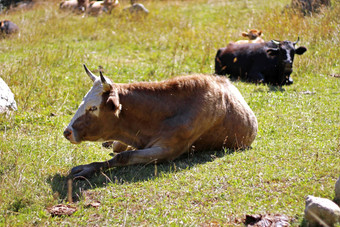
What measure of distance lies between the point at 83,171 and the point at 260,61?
849 centimetres

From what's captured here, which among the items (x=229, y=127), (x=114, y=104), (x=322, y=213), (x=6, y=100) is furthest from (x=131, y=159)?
(x=6, y=100)

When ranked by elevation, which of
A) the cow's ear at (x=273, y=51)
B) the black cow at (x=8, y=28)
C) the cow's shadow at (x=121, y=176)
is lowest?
the black cow at (x=8, y=28)

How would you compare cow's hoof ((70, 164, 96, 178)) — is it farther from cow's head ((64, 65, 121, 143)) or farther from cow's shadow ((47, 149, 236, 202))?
cow's head ((64, 65, 121, 143))

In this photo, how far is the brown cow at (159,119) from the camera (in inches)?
270

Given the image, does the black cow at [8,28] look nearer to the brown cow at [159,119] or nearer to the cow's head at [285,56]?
the cow's head at [285,56]

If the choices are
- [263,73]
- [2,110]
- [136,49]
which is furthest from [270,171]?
[136,49]

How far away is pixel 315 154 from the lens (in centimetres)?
674

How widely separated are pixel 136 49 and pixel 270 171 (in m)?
10.9

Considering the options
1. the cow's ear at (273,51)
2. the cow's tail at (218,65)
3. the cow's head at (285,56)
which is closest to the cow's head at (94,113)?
the cow's head at (285,56)

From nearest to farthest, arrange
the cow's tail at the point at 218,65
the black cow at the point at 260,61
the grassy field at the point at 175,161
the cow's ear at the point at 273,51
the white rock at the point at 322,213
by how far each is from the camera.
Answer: the white rock at the point at 322,213 < the grassy field at the point at 175,161 < the black cow at the point at 260,61 < the cow's ear at the point at 273,51 < the cow's tail at the point at 218,65

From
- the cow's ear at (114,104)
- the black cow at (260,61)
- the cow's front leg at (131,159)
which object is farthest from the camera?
the black cow at (260,61)

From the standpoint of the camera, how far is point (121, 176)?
6.50 meters

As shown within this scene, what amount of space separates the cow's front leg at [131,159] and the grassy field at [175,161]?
0.10 metres

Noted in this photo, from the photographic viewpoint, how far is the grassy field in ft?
17.8
